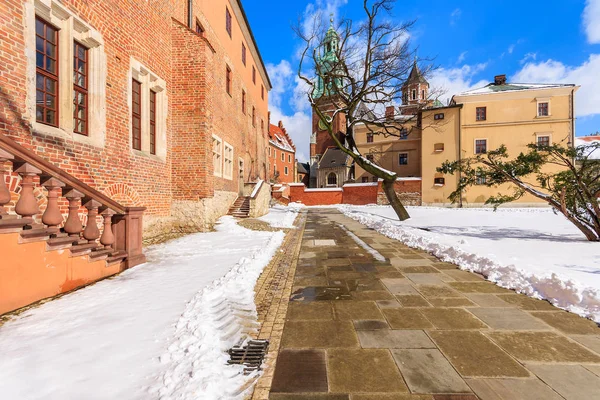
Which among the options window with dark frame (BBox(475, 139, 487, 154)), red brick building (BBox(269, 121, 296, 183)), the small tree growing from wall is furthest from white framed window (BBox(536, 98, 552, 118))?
red brick building (BBox(269, 121, 296, 183))

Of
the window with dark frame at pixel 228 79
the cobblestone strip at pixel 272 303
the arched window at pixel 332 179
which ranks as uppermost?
the window with dark frame at pixel 228 79

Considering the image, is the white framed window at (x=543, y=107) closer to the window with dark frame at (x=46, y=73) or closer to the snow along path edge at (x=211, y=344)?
the snow along path edge at (x=211, y=344)

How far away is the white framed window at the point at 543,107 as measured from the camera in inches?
1041

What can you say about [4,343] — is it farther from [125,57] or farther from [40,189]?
[125,57]

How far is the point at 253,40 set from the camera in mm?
18891

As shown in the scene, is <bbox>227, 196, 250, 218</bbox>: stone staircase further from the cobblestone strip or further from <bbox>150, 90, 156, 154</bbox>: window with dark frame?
the cobblestone strip

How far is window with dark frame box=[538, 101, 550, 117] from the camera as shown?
26.5 m

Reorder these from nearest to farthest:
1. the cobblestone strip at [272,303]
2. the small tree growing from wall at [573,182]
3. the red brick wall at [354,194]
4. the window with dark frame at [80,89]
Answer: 1. the cobblestone strip at [272,303]
2. the window with dark frame at [80,89]
3. the small tree growing from wall at [573,182]
4. the red brick wall at [354,194]

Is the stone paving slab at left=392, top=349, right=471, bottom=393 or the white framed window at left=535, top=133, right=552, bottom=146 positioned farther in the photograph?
the white framed window at left=535, top=133, right=552, bottom=146

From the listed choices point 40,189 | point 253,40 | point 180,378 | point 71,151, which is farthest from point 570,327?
point 253,40

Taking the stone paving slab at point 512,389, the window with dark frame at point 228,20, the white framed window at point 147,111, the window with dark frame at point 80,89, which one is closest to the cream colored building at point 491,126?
the window with dark frame at point 228,20

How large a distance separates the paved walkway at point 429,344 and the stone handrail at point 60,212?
3464mm

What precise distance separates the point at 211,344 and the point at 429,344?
2.13 meters

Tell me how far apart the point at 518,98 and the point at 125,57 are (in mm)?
35414
